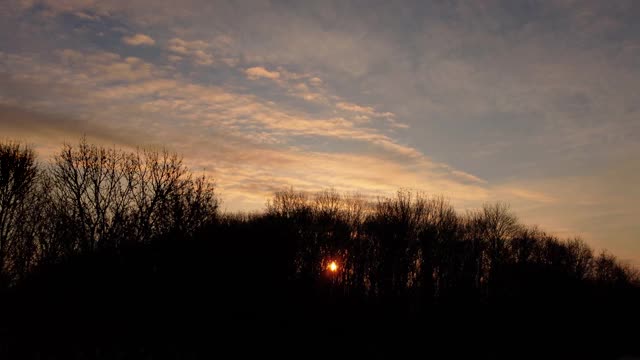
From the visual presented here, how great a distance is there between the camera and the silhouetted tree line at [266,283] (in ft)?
A: 110

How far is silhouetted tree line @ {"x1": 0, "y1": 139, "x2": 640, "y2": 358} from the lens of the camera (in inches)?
1323

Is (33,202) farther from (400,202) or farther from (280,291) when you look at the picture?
(400,202)

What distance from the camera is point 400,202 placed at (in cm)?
6075

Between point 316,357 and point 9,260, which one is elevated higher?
point 9,260

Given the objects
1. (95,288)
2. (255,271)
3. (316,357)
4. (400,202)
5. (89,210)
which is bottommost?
(316,357)

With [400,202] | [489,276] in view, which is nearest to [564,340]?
[489,276]

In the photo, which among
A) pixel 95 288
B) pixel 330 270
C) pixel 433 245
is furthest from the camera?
pixel 433 245

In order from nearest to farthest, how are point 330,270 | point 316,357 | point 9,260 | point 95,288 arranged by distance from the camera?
point 316,357 < point 95,288 < point 9,260 < point 330,270

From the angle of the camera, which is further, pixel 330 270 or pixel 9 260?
pixel 330 270

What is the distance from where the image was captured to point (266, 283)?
40.9 meters

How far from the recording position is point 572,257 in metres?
90.1

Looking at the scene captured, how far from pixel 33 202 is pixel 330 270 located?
3390cm

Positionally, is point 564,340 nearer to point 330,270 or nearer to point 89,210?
point 330,270

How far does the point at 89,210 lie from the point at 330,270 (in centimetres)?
2814
